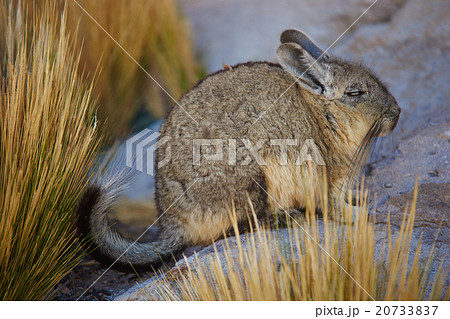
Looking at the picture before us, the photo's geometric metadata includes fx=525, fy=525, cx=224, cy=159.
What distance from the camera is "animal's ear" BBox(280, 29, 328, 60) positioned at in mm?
3617

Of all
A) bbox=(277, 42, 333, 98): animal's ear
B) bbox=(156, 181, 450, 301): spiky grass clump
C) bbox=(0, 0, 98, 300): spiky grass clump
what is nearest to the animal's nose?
bbox=(277, 42, 333, 98): animal's ear

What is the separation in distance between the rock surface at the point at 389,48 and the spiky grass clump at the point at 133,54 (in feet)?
1.55

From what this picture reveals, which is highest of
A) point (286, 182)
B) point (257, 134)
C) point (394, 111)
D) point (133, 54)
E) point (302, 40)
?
point (133, 54)

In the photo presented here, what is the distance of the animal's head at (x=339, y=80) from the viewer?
11.7 ft

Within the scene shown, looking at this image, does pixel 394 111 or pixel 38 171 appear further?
pixel 394 111

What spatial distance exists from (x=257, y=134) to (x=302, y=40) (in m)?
0.78

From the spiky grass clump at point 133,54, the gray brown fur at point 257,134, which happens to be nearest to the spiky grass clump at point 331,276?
the gray brown fur at point 257,134

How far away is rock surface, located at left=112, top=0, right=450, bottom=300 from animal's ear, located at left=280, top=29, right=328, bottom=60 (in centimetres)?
113

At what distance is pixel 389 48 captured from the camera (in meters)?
6.27

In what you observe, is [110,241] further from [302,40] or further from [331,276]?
[302,40]
